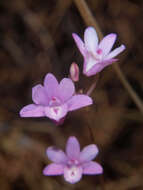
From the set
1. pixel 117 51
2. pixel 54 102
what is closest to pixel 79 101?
pixel 54 102

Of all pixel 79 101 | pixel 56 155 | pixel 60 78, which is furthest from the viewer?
pixel 60 78

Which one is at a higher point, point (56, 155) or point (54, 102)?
point (54, 102)

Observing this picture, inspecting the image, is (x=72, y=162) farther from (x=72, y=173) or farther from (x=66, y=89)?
(x=66, y=89)

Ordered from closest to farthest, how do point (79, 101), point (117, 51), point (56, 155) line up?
point (79, 101), point (117, 51), point (56, 155)

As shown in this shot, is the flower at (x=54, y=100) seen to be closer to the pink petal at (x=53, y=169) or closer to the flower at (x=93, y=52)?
the flower at (x=93, y=52)

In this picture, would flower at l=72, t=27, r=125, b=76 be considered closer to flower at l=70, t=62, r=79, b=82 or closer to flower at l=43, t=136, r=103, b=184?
flower at l=70, t=62, r=79, b=82

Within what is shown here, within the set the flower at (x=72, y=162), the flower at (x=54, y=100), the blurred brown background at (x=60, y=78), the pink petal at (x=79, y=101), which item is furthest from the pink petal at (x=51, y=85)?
the blurred brown background at (x=60, y=78)
